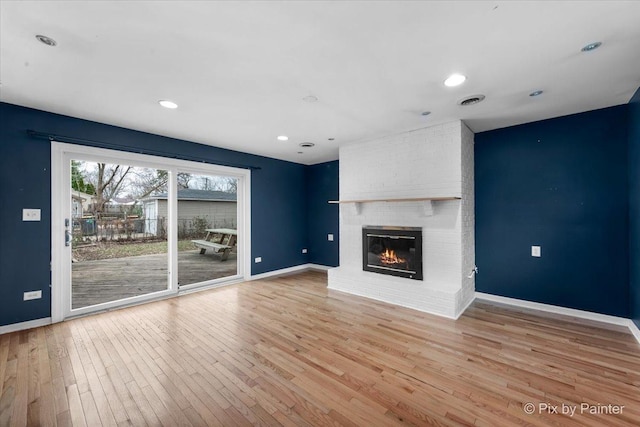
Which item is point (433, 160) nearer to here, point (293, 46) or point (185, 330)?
point (293, 46)

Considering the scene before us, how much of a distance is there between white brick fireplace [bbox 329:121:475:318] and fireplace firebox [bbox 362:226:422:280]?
86mm

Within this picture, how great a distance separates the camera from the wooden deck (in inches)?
139

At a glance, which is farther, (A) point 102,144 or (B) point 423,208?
(B) point 423,208

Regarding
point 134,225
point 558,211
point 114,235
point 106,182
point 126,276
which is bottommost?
point 126,276

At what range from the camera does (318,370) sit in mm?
2170

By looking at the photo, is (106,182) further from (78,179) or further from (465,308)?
(465,308)

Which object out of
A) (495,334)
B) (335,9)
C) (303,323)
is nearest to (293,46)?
(335,9)

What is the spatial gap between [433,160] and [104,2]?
11.9ft

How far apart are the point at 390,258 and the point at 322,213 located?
2.32 m

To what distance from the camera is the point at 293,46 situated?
74.5 inches

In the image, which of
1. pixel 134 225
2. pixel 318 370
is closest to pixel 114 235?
pixel 134 225

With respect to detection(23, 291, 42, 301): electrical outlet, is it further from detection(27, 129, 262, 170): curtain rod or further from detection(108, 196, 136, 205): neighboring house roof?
detection(27, 129, 262, 170): curtain rod

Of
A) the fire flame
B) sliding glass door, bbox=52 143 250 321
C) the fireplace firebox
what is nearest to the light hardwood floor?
sliding glass door, bbox=52 143 250 321

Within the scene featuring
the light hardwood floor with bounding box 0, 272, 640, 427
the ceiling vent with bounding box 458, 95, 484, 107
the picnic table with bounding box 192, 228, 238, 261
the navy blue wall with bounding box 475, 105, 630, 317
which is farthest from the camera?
the picnic table with bounding box 192, 228, 238, 261
